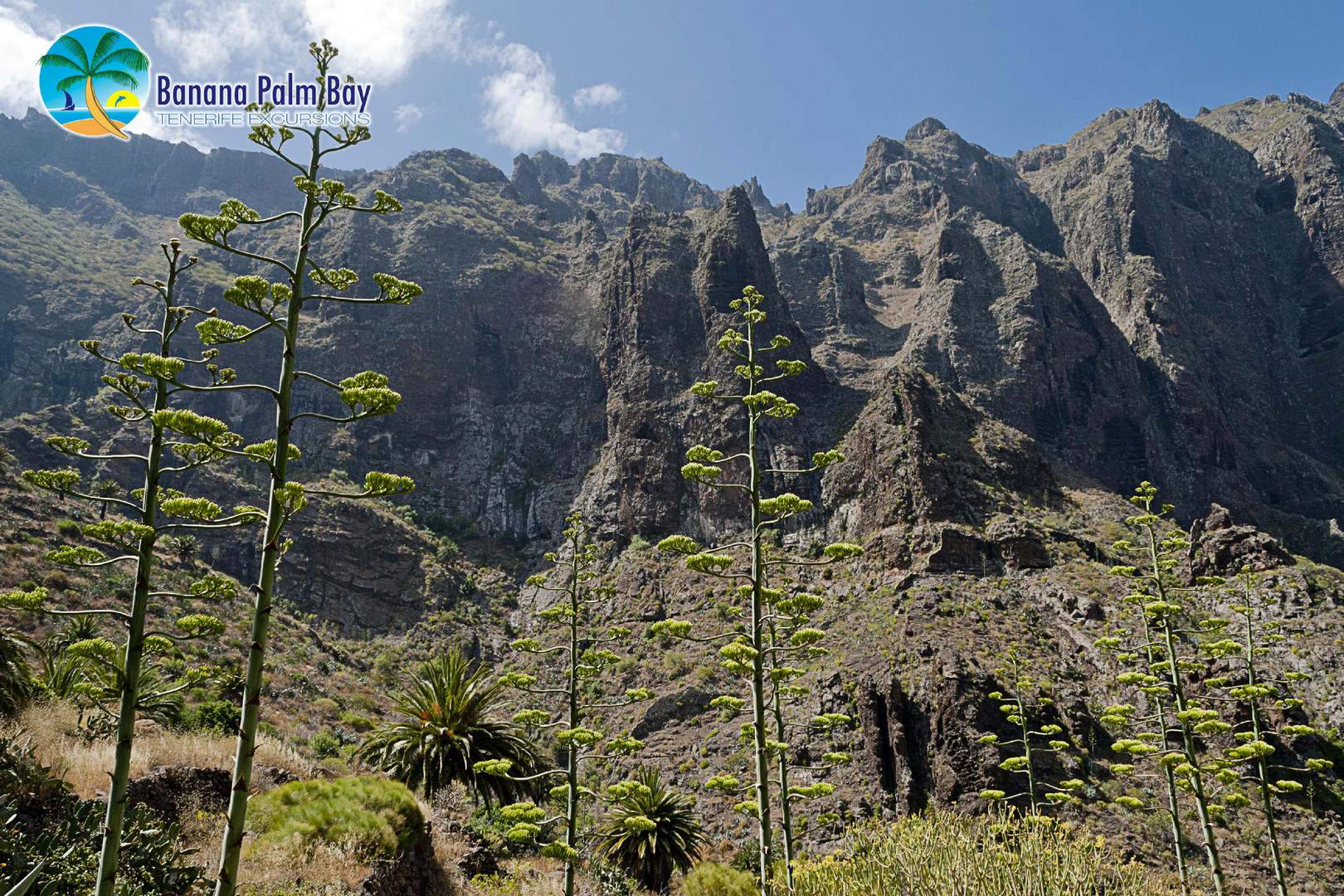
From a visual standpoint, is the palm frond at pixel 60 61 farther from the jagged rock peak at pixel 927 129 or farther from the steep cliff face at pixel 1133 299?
the jagged rock peak at pixel 927 129

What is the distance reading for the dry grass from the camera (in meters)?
11.4

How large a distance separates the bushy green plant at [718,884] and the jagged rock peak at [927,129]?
605ft

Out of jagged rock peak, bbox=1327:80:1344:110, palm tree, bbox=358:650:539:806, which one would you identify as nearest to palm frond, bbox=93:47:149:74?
palm tree, bbox=358:650:539:806

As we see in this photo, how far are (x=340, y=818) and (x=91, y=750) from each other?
414cm

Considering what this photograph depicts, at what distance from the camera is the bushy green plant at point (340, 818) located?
11.9 metres

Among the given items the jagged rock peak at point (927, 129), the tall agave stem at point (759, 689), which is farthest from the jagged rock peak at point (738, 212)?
the jagged rock peak at point (927, 129)

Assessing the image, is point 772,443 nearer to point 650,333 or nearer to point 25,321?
point 650,333

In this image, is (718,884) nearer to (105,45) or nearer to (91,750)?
(91,750)

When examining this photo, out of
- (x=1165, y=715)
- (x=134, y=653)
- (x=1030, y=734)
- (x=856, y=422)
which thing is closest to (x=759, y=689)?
(x=134, y=653)

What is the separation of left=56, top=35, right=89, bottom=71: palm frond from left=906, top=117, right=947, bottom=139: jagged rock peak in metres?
181

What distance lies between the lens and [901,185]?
147750 millimetres

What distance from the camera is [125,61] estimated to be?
→ 20422mm

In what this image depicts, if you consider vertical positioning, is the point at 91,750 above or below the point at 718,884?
above

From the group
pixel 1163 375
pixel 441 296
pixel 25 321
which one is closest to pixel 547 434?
pixel 441 296
